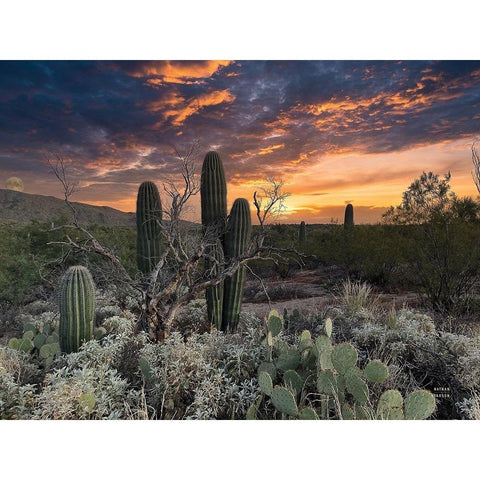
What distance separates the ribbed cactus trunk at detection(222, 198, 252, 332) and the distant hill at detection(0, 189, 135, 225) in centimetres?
161

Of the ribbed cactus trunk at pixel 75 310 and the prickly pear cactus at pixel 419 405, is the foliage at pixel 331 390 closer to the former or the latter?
the prickly pear cactus at pixel 419 405

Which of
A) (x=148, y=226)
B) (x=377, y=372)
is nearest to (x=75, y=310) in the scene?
(x=148, y=226)

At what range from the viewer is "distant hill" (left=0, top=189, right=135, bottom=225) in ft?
18.8

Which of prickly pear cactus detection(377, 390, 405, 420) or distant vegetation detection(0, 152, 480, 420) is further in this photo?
distant vegetation detection(0, 152, 480, 420)

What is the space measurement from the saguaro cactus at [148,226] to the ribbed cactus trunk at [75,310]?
5.45 ft

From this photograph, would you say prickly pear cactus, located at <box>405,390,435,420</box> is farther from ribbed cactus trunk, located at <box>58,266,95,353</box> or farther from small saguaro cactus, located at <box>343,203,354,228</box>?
Answer: small saguaro cactus, located at <box>343,203,354,228</box>

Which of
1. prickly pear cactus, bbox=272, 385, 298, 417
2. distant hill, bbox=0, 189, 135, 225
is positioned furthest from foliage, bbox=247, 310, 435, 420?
distant hill, bbox=0, 189, 135, 225

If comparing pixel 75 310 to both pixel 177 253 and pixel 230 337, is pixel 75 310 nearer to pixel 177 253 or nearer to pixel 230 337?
pixel 177 253

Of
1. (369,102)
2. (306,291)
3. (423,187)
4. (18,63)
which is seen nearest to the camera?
(18,63)

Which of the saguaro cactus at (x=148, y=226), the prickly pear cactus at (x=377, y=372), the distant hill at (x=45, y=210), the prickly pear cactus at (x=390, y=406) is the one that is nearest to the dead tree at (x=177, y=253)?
the saguaro cactus at (x=148, y=226)

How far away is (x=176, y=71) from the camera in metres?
4.61

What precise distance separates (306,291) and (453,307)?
3.12 metres

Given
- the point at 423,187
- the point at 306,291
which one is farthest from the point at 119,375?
the point at 306,291
